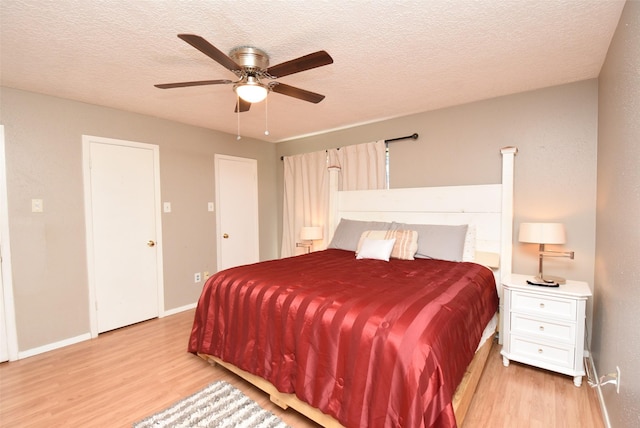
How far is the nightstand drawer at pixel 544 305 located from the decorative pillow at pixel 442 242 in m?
0.55

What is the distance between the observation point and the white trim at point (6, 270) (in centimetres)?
240

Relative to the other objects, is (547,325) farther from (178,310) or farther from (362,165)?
(178,310)

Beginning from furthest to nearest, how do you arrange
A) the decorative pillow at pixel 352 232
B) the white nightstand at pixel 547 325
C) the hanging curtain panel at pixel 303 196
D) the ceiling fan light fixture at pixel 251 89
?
1. the hanging curtain panel at pixel 303 196
2. the decorative pillow at pixel 352 232
3. the white nightstand at pixel 547 325
4. the ceiling fan light fixture at pixel 251 89

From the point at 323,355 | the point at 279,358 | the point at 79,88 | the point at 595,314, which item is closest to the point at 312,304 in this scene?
the point at 323,355

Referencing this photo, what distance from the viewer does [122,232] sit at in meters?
3.08

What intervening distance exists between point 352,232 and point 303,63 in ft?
6.90

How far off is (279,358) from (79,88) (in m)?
2.80

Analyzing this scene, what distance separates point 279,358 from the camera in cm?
172

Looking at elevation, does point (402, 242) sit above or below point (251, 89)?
below

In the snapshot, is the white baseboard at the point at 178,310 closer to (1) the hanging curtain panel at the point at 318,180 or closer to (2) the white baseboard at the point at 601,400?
(1) the hanging curtain panel at the point at 318,180

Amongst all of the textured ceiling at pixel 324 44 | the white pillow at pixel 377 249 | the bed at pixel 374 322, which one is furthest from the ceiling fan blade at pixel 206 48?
the white pillow at pixel 377 249

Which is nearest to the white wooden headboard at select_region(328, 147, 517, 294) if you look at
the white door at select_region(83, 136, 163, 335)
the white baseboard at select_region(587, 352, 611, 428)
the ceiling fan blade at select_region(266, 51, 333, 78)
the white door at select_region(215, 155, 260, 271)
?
the white baseboard at select_region(587, 352, 611, 428)

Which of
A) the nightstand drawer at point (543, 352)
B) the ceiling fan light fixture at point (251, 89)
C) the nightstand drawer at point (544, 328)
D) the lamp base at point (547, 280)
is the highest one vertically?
the ceiling fan light fixture at point (251, 89)

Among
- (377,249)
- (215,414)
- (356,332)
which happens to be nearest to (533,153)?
(377,249)
